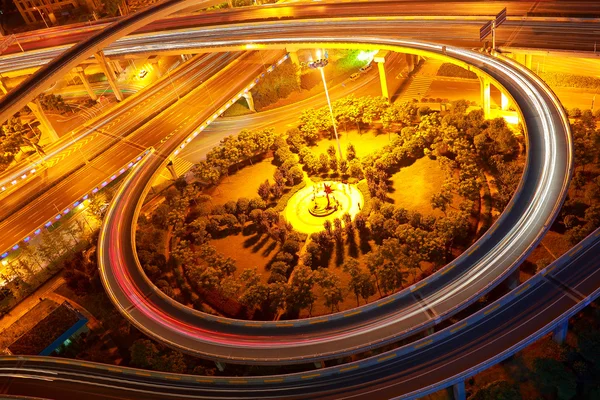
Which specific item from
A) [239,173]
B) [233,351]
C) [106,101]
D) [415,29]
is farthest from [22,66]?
[233,351]

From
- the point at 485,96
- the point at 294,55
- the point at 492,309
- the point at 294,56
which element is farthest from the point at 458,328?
the point at 294,56

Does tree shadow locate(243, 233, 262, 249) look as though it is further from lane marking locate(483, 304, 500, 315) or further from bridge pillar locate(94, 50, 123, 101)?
bridge pillar locate(94, 50, 123, 101)

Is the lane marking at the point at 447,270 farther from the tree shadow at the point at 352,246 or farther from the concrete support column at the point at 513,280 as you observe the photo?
the tree shadow at the point at 352,246

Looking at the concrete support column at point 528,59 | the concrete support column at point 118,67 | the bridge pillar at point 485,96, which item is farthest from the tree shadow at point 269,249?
the concrete support column at point 118,67

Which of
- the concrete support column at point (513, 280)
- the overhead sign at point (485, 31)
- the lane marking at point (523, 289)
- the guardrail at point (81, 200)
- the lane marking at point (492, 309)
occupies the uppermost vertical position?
the overhead sign at point (485, 31)

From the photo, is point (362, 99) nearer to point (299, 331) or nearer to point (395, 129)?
point (395, 129)

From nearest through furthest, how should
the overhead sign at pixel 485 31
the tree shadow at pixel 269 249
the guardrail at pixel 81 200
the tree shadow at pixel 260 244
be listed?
the tree shadow at pixel 269 249
the tree shadow at pixel 260 244
the guardrail at pixel 81 200
the overhead sign at pixel 485 31

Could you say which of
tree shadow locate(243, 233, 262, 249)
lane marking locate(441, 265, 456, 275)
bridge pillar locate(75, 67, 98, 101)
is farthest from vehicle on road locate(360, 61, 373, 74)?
lane marking locate(441, 265, 456, 275)
